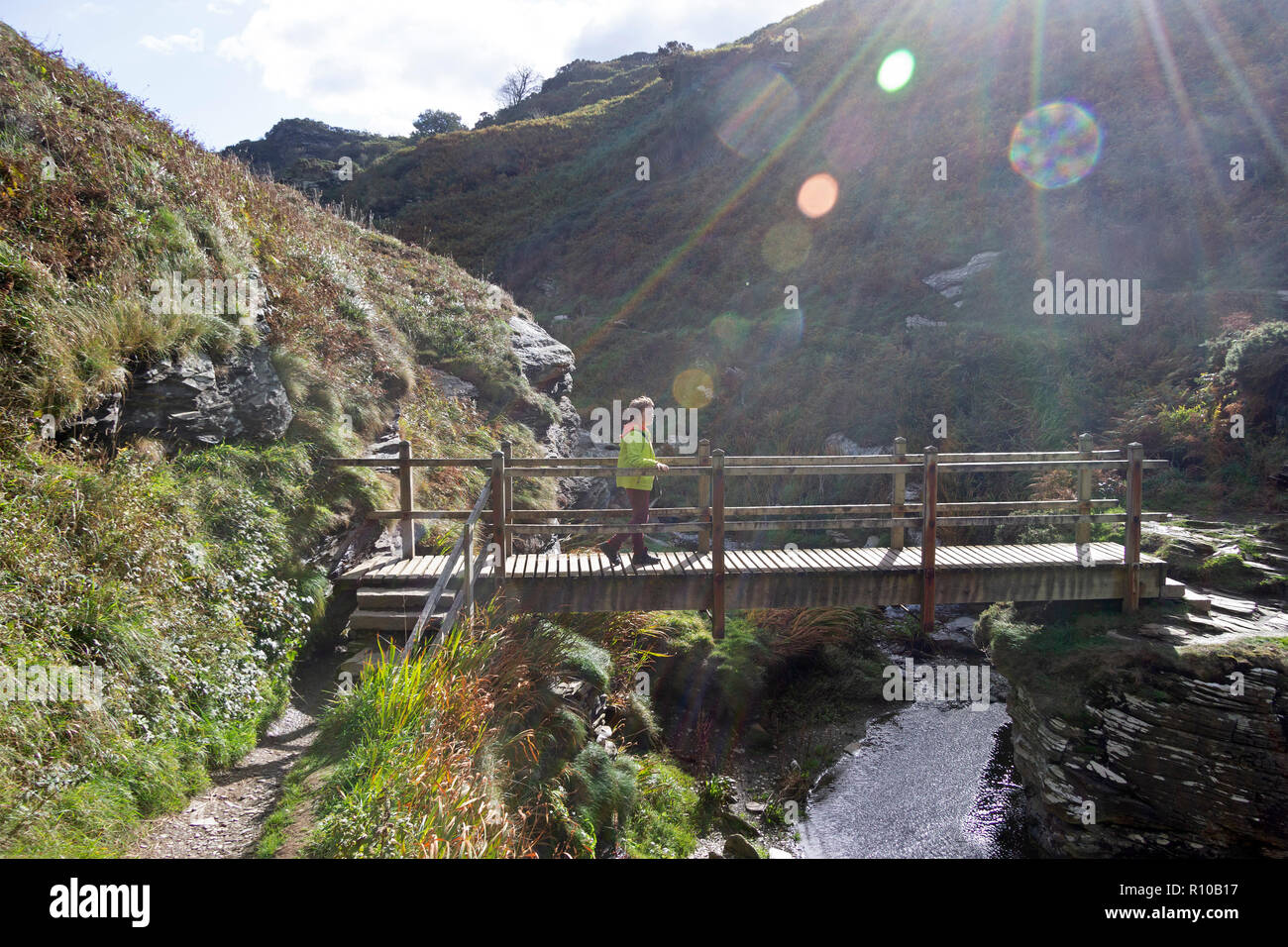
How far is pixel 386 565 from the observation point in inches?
287

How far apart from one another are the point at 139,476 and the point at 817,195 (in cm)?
2691

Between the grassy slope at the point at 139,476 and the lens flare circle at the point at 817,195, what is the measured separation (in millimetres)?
21049

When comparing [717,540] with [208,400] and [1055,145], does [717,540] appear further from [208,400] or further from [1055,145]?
[1055,145]

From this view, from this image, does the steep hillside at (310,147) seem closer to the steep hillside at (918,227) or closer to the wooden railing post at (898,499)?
the steep hillside at (918,227)

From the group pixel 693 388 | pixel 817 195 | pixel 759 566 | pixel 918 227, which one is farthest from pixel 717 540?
pixel 817 195

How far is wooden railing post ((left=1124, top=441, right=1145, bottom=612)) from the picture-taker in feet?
24.2

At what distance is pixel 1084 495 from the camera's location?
8078 millimetres

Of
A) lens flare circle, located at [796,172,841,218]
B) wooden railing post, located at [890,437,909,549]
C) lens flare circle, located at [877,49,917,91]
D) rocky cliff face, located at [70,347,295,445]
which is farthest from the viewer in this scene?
lens flare circle, located at [877,49,917,91]

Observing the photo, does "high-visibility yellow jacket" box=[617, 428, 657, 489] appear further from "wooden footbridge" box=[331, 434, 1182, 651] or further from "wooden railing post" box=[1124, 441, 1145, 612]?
"wooden railing post" box=[1124, 441, 1145, 612]

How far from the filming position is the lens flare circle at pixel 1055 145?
23109 millimetres

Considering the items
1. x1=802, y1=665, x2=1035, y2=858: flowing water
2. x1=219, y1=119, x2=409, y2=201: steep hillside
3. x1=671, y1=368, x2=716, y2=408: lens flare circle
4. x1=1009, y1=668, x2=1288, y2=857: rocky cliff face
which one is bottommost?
x1=802, y1=665, x2=1035, y2=858: flowing water

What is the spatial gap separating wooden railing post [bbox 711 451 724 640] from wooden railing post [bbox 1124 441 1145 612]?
4563 millimetres

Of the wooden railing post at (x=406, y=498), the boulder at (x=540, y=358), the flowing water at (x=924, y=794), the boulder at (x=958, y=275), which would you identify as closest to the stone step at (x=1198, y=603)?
the flowing water at (x=924, y=794)

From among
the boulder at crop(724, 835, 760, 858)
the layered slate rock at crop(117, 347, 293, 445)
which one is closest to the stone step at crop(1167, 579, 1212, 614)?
the boulder at crop(724, 835, 760, 858)
